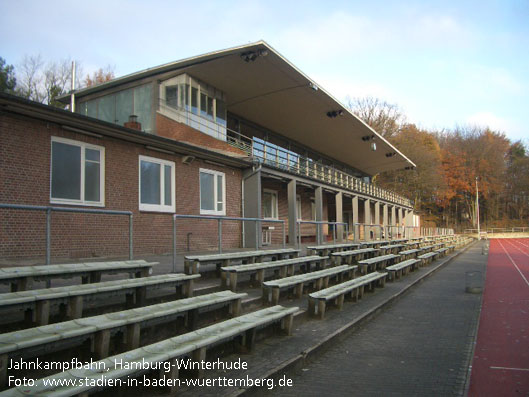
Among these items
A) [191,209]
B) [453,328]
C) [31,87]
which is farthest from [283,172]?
[31,87]

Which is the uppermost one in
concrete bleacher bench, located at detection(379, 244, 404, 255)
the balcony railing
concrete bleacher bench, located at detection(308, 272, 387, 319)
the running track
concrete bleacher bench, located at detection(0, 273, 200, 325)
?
the balcony railing

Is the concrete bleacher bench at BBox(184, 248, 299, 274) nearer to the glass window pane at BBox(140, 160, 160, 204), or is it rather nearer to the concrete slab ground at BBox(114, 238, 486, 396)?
the concrete slab ground at BBox(114, 238, 486, 396)

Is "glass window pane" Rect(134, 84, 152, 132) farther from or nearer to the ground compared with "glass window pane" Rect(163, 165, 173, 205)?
farther from the ground

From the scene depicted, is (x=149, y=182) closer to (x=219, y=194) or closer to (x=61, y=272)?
(x=219, y=194)

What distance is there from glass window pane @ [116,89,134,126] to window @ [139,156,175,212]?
6.31m

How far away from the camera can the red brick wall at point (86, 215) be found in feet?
18.3

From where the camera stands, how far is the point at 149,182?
12.2 m

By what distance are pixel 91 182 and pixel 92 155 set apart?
672 millimetres

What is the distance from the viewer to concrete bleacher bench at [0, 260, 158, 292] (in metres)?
4.45

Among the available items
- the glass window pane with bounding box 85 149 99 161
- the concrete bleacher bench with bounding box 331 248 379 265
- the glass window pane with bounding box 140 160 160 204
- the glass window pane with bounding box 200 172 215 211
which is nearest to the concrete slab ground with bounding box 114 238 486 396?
the concrete bleacher bench with bounding box 331 248 379 265

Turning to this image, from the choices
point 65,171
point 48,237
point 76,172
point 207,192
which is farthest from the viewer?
point 207,192

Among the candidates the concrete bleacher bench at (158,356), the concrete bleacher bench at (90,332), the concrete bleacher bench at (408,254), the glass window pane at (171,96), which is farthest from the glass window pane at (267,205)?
the concrete bleacher bench at (90,332)

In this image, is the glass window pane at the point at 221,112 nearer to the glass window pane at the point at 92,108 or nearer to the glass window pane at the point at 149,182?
the glass window pane at the point at 92,108

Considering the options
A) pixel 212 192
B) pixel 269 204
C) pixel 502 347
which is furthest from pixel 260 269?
pixel 269 204
